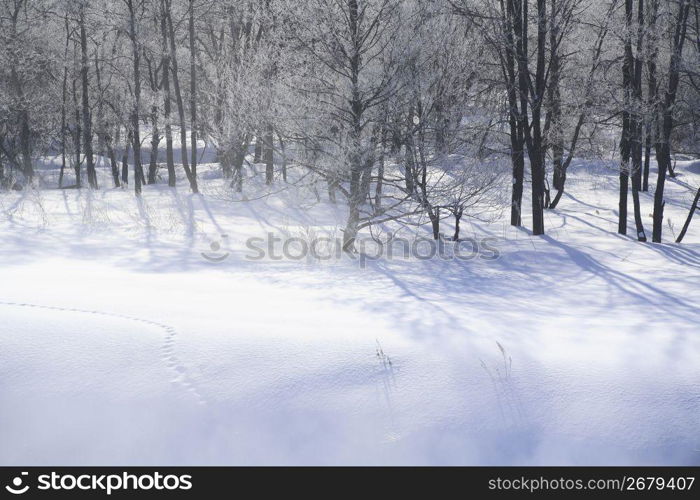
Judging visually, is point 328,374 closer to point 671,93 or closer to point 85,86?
point 671,93

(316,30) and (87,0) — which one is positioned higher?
(87,0)

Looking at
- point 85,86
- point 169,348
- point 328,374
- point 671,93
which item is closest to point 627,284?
point 671,93

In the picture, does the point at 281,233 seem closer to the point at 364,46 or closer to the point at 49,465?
the point at 364,46

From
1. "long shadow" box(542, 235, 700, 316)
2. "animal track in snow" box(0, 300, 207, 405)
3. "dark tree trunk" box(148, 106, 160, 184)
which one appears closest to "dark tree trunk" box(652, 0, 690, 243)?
"long shadow" box(542, 235, 700, 316)

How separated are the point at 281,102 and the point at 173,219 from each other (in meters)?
5.00

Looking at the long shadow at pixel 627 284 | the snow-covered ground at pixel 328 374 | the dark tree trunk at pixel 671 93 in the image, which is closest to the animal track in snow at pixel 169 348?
the snow-covered ground at pixel 328 374

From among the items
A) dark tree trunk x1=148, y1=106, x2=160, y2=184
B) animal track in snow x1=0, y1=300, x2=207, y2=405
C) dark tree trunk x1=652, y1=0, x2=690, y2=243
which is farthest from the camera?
dark tree trunk x1=148, y1=106, x2=160, y2=184

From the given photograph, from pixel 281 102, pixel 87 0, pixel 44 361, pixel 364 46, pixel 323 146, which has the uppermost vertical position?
pixel 87 0

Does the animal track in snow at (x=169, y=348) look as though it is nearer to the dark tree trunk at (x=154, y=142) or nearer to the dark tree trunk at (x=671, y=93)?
the dark tree trunk at (x=671, y=93)

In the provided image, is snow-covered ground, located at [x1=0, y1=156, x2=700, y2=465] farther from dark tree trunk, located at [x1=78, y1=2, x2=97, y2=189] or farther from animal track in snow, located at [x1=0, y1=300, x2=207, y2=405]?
dark tree trunk, located at [x1=78, y1=2, x2=97, y2=189]

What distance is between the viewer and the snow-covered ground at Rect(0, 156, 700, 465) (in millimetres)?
3170

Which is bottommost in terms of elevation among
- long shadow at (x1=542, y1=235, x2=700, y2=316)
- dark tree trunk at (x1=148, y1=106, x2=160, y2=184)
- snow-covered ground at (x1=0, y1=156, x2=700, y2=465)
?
long shadow at (x1=542, y1=235, x2=700, y2=316)

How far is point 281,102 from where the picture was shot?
10414 mm
